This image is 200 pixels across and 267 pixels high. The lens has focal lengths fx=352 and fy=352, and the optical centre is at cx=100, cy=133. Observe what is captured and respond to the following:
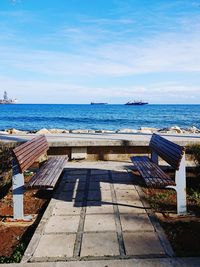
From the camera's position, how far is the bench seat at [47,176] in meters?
5.06

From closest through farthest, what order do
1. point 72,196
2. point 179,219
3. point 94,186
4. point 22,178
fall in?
point 179,219, point 22,178, point 72,196, point 94,186

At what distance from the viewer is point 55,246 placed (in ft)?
13.4

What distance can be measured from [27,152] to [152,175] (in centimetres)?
205

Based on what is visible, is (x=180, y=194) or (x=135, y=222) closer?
(x=135, y=222)

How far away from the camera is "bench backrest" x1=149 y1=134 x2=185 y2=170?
522 centimetres

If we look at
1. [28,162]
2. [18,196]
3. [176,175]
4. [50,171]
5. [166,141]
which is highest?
[166,141]

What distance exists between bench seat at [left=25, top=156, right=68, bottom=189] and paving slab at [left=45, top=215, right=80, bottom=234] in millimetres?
482

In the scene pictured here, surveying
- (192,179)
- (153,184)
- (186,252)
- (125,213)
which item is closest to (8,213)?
→ (125,213)

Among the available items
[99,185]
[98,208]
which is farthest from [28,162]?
[99,185]

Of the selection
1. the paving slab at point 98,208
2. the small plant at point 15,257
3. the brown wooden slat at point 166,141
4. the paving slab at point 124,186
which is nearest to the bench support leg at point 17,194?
the paving slab at point 98,208

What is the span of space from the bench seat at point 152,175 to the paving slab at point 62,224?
1.17 meters

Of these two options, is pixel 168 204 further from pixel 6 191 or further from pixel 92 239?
pixel 6 191

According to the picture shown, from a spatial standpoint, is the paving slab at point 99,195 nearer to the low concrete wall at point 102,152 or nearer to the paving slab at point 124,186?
the paving slab at point 124,186

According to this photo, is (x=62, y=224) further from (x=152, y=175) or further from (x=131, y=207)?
(x=152, y=175)
